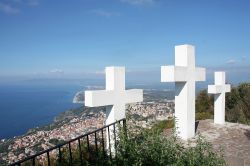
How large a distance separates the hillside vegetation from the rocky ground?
8.80 ft

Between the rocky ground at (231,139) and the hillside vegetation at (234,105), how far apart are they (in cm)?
268

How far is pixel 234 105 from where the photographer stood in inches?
555

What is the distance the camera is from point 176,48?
27.7 ft

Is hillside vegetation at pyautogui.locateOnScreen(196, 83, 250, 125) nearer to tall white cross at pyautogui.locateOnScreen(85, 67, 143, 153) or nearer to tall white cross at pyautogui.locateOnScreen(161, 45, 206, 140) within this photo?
tall white cross at pyautogui.locateOnScreen(161, 45, 206, 140)

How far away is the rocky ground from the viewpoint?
622 cm

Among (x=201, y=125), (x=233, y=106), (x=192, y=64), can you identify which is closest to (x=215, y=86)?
(x=201, y=125)

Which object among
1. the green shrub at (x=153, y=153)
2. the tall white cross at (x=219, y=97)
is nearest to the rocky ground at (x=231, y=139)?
the tall white cross at (x=219, y=97)

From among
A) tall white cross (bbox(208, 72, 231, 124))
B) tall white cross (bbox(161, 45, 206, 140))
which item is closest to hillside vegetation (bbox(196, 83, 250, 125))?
tall white cross (bbox(208, 72, 231, 124))

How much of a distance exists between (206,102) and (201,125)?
592 cm

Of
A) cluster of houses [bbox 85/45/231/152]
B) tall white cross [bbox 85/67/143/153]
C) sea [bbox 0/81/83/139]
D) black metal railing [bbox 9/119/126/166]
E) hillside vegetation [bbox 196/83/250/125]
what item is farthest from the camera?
sea [bbox 0/81/83/139]

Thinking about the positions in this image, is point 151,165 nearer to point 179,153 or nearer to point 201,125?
A: point 179,153

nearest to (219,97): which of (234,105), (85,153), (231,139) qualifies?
(231,139)

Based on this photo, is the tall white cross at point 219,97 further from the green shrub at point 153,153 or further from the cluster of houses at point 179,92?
the green shrub at point 153,153

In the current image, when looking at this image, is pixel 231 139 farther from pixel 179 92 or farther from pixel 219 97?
pixel 219 97
